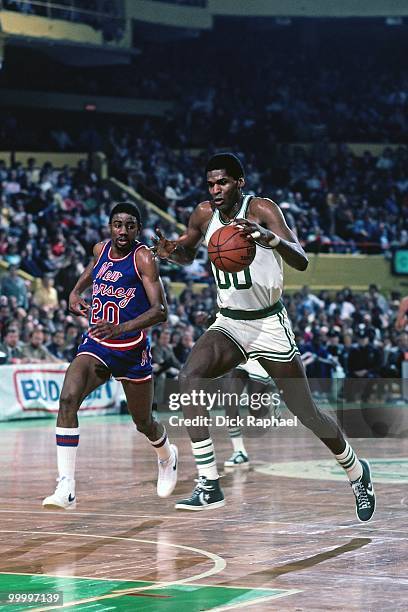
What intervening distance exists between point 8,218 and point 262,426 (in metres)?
9.54

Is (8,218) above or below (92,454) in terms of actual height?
above

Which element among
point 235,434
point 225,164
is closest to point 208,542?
point 225,164

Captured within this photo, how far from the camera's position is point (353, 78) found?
4425 centimetres

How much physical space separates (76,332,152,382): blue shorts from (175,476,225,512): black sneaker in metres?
1.14

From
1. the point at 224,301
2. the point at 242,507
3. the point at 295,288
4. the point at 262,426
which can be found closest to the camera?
the point at 224,301

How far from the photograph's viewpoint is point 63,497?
899 cm

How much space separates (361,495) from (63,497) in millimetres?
2260

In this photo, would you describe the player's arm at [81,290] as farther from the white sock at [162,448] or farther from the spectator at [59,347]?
the spectator at [59,347]

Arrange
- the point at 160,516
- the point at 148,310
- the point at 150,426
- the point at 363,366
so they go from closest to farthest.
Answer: the point at 148,310 → the point at 160,516 → the point at 150,426 → the point at 363,366

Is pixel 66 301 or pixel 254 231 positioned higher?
pixel 66 301

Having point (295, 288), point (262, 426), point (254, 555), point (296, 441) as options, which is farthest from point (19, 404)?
point (254, 555)

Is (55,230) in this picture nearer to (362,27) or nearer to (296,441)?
(296,441)

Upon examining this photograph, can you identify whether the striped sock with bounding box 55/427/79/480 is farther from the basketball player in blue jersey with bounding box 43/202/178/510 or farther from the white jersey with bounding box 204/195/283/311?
the white jersey with bounding box 204/195/283/311

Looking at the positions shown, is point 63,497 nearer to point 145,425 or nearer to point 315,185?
point 145,425
